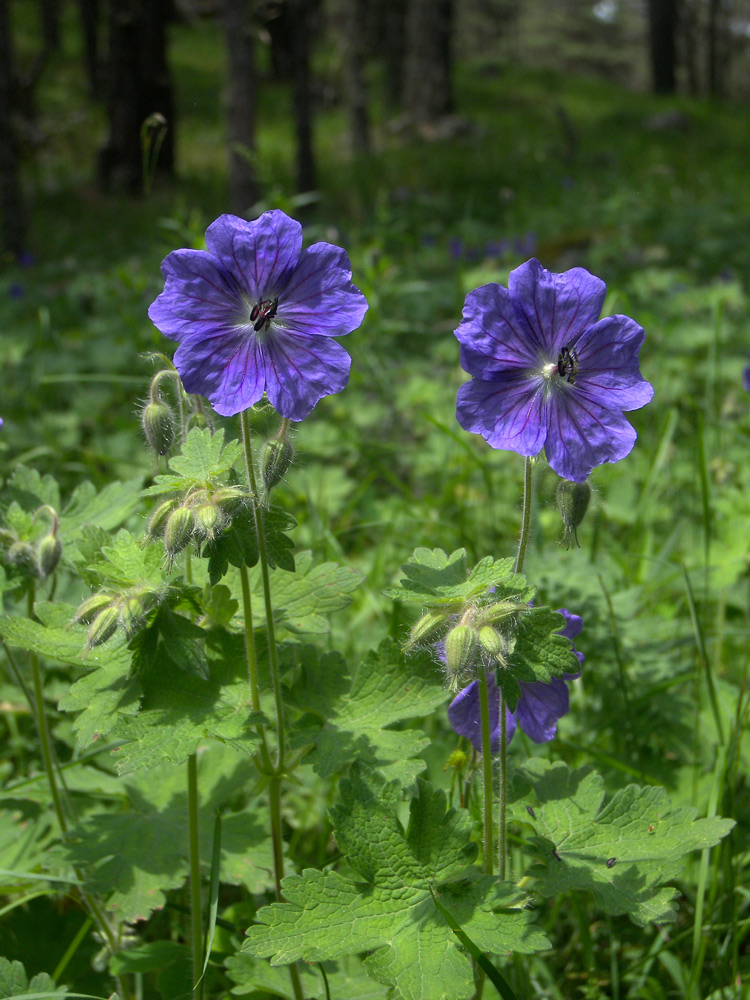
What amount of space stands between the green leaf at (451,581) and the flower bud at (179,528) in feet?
0.93

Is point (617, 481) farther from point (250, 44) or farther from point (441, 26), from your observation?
point (441, 26)

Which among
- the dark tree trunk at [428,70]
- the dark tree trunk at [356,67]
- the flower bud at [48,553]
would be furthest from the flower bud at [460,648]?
the dark tree trunk at [428,70]

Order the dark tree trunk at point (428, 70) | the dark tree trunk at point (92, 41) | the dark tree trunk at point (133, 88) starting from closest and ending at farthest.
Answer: the dark tree trunk at point (133, 88), the dark tree trunk at point (428, 70), the dark tree trunk at point (92, 41)

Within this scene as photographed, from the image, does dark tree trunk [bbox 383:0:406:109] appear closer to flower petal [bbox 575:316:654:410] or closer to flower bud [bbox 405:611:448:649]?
flower petal [bbox 575:316:654:410]

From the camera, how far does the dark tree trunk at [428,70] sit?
14.5 m

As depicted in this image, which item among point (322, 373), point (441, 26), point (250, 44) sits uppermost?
point (441, 26)

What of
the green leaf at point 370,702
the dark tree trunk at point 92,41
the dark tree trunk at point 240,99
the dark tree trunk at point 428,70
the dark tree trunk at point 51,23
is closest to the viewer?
the green leaf at point 370,702

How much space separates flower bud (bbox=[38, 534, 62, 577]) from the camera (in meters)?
1.48

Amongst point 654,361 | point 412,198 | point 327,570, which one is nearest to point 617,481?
point 654,361

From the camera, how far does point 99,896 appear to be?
1736mm

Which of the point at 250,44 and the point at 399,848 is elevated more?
the point at 250,44

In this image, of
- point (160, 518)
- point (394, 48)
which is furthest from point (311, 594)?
point (394, 48)

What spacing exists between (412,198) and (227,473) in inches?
362

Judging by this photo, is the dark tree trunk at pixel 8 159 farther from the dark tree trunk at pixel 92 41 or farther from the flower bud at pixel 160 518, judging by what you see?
the dark tree trunk at pixel 92 41
